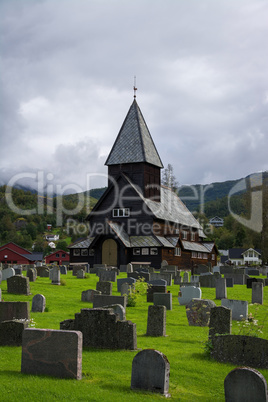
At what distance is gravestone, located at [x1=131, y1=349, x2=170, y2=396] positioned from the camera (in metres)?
8.75

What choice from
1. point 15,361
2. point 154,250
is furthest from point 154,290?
point 154,250

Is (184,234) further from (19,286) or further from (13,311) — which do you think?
(13,311)

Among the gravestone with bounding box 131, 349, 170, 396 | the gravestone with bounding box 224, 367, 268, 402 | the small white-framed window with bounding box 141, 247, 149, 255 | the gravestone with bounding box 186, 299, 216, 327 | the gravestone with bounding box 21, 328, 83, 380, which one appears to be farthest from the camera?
the small white-framed window with bounding box 141, 247, 149, 255

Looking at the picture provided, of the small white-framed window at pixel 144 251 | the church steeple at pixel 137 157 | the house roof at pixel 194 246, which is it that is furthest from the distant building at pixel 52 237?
the small white-framed window at pixel 144 251

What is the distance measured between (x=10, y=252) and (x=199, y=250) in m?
37.5

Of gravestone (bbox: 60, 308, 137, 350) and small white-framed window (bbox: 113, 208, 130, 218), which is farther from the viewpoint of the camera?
small white-framed window (bbox: 113, 208, 130, 218)

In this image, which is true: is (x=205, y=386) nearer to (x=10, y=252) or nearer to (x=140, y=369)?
(x=140, y=369)

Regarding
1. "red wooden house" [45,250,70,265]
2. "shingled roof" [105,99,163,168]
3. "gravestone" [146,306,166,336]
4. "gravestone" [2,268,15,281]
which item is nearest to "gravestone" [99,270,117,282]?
"gravestone" [2,268,15,281]

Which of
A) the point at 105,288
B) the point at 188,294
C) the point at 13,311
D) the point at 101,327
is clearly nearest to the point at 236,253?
the point at 105,288

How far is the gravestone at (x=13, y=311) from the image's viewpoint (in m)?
13.5

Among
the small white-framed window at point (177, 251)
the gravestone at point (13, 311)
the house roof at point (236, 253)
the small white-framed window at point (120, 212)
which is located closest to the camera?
the gravestone at point (13, 311)

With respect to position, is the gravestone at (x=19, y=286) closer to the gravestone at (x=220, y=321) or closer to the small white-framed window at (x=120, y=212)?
the gravestone at (x=220, y=321)

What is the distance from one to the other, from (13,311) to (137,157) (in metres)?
45.7

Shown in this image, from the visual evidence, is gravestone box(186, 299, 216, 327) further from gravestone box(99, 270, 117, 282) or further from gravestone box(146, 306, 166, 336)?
gravestone box(99, 270, 117, 282)
